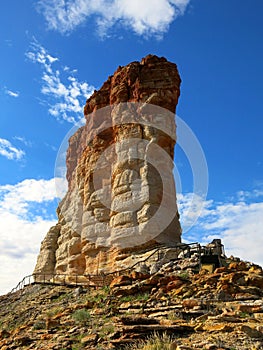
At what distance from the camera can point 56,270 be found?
140 ft

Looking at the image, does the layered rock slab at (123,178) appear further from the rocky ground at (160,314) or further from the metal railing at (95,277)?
the rocky ground at (160,314)

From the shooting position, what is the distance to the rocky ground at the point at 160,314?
10648 mm

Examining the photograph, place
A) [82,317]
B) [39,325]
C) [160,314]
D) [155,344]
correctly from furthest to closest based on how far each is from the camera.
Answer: [39,325] → [82,317] → [160,314] → [155,344]

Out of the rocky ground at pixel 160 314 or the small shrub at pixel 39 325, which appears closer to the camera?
the rocky ground at pixel 160 314

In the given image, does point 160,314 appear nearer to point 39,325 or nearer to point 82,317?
point 82,317

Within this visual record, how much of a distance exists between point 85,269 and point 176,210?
10638 millimetres

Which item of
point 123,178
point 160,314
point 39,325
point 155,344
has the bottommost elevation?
point 155,344

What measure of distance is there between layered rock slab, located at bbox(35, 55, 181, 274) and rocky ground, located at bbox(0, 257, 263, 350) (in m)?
11.9

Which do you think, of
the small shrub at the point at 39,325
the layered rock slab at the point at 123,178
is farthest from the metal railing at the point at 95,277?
the small shrub at the point at 39,325

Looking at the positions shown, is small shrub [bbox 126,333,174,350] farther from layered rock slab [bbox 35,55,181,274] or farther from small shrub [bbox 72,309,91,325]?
layered rock slab [bbox 35,55,181,274]

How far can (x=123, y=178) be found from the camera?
3609 cm

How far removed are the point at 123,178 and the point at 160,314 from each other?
76.0 feet

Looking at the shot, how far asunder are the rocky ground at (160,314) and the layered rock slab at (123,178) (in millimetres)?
11907

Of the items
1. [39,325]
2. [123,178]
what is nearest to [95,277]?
[123,178]
